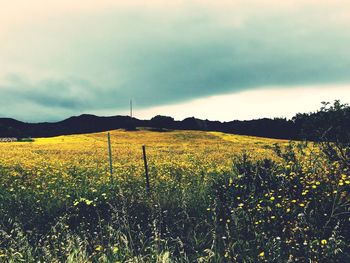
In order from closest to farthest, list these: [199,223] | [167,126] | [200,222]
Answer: [200,222] → [199,223] → [167,126]

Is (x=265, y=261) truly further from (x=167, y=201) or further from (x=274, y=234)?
(x=167, y=201)

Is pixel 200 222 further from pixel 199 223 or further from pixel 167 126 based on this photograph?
pixel 167 126

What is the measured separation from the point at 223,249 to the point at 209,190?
3.22 m

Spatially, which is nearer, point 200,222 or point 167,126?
point 200,222

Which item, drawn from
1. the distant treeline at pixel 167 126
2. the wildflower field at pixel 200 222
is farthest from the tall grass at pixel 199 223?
the distant treeline at pixel 167 126

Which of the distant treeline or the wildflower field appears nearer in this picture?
the wildflower field

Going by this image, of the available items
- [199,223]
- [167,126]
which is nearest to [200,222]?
[199,223]

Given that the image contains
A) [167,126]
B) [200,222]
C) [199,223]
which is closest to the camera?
[200,222]

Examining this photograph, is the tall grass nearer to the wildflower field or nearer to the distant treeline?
the wildflower field

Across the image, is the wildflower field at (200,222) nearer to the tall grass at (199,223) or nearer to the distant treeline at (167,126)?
the tall grass at (199,223)

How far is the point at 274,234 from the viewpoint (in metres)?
6.70

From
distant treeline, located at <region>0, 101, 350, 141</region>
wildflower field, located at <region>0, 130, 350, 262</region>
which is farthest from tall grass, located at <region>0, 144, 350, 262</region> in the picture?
distant treeline, located at <region>0, 101, 350, 141</region>

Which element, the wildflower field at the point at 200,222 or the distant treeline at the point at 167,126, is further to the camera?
the distant treeline at the point at 167,126

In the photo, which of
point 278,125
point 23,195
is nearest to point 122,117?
point 278,125
